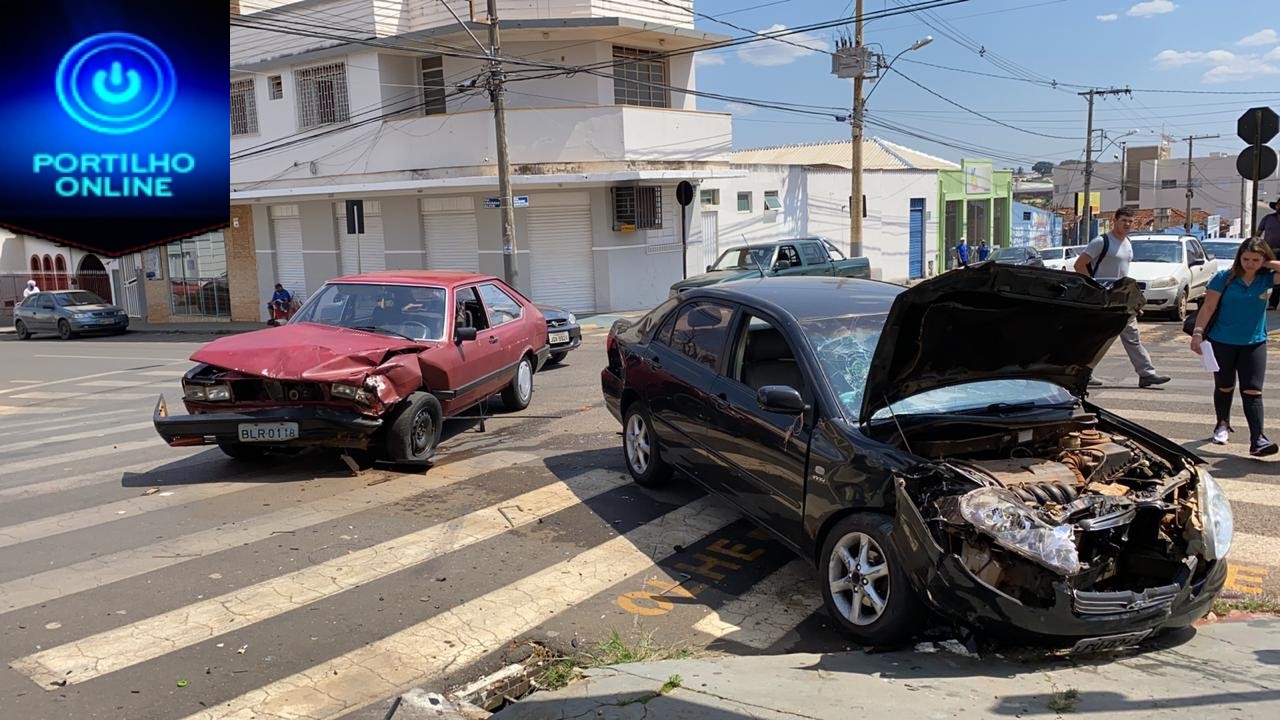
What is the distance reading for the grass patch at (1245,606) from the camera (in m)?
4.97

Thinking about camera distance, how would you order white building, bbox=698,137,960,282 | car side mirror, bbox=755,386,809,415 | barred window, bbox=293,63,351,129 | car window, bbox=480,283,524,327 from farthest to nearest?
white building, bbox=698,137,960,282
barred window, bbox=293,63,351,129
car window, bbox=480,283,524,327
car side mirror, bbox=755,386,809,415

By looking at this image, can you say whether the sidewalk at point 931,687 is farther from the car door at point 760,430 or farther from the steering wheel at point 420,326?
the steering wheel at point 420,326

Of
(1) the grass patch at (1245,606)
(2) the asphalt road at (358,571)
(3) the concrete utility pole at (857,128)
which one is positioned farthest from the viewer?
(3) the concrete utility pole at (857,128)

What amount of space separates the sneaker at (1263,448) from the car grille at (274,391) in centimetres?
755

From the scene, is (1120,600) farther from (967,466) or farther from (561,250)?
(561,250)

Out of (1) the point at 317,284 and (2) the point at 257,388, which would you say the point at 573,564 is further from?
(1) the point at 317,284

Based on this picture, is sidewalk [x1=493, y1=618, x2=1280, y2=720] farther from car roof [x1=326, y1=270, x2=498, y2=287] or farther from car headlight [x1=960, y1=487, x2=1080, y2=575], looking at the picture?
car roof [x1=326, y1=270, x2=498, y2=287]

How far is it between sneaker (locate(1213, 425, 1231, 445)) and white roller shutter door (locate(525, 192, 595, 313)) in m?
18.9

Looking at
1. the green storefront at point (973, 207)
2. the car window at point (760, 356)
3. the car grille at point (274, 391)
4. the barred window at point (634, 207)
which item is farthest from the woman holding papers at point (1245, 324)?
the green storefront at point (973, 207)

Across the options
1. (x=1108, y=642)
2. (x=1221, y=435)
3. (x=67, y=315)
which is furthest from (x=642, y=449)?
(x=67, y=315)

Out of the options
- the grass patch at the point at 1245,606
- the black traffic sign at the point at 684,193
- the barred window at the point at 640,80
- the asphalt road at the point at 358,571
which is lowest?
the grass patch at the point at 1245,606

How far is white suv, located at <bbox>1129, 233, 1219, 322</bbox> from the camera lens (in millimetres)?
16906

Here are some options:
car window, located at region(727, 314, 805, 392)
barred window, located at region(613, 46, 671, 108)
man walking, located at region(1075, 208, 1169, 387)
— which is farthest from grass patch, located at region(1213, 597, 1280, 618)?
barred window, located at region(613, 46, 671, 108)

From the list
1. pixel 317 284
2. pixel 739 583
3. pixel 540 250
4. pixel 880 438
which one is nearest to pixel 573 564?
pixel 739 583
